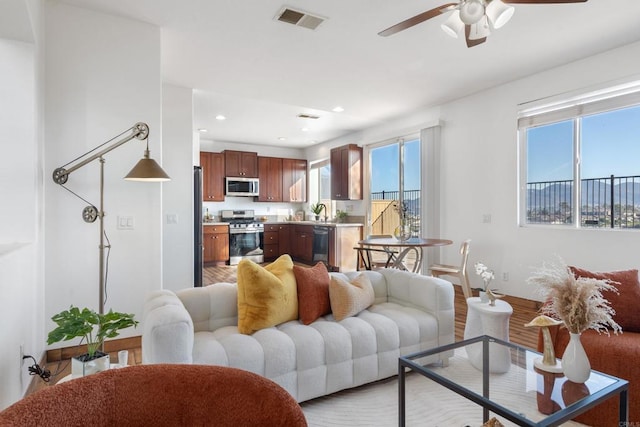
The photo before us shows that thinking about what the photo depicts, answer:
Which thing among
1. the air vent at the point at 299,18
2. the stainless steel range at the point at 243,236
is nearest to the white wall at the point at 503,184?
the air vent at the point at 299,18

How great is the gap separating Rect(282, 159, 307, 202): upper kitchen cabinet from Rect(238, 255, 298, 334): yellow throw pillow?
6181 millimetres

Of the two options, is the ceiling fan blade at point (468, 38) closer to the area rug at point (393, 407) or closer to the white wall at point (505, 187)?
the white wall at point (505, 187)

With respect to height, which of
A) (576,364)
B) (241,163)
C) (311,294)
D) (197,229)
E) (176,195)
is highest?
(241,163)

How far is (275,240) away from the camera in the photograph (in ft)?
26.0

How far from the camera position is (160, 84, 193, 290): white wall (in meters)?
4.12

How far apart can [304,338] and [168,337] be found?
732mm

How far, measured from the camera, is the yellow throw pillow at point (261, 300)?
2121 millimetres

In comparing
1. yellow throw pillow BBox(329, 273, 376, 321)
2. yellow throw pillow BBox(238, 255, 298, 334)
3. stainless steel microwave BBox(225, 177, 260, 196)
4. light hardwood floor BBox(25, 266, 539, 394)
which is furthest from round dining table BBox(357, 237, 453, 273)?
stainless steel microwave BBox(225, 177, 260, 196)

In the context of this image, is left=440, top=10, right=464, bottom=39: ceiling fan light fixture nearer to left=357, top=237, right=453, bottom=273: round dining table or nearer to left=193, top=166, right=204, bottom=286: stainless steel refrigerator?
left=357, top=237, right=453, bottom=273: round dining table

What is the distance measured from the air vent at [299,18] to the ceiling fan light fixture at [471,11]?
1145mm

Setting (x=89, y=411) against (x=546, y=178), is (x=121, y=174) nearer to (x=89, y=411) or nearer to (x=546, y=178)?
(x=89, y=411)

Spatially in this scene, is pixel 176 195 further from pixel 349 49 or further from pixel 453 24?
pixel 453 24

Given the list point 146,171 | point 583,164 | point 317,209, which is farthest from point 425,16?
point 317,209

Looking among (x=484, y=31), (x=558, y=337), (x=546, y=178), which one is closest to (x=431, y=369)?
(x=558, y=337)
